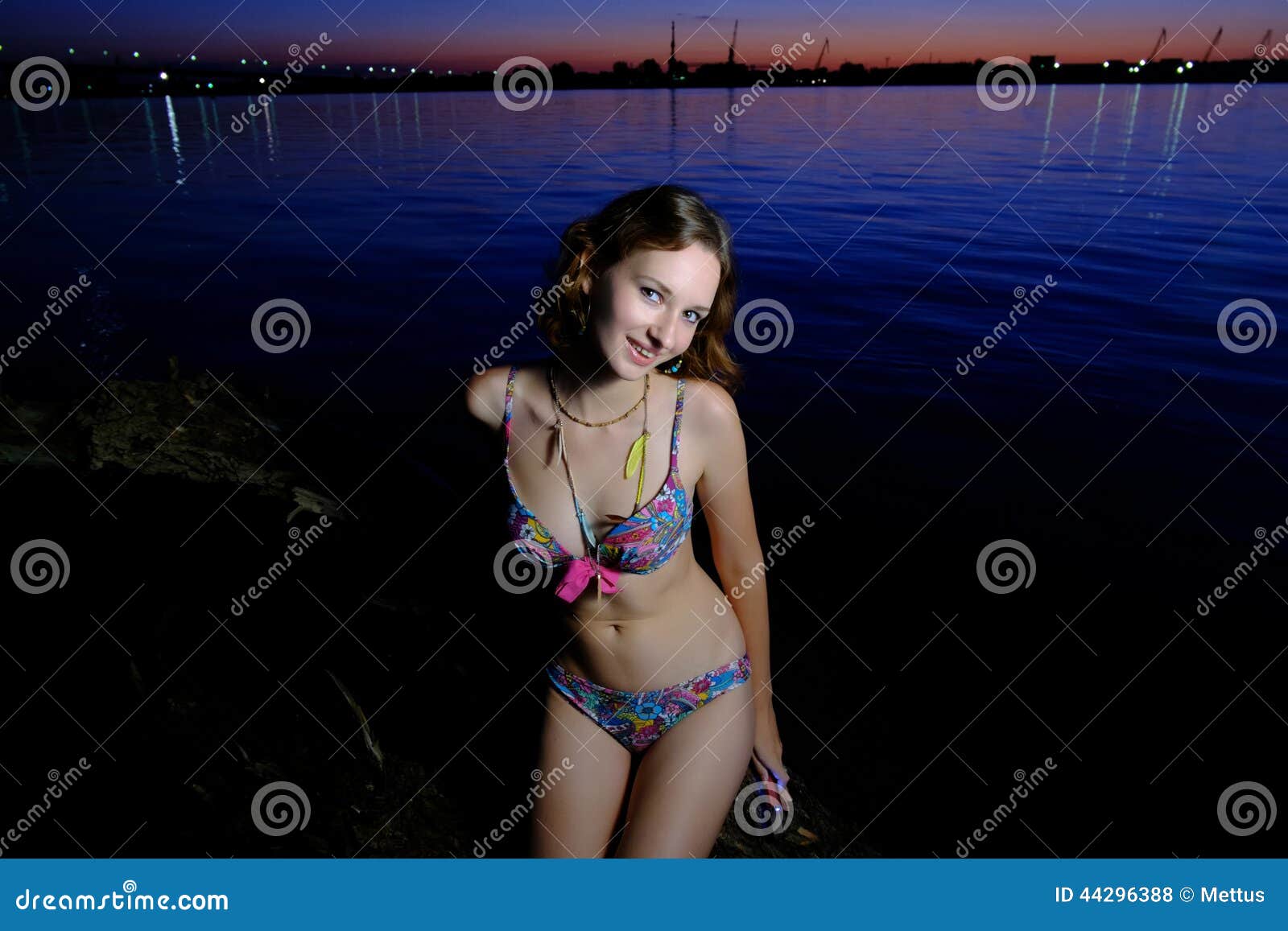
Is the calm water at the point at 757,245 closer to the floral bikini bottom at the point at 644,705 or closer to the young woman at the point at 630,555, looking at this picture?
the young woman at the point at 630,555

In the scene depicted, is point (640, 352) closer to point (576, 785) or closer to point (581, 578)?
point (581, 578)

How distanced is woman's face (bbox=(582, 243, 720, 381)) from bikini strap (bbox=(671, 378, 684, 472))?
31cm

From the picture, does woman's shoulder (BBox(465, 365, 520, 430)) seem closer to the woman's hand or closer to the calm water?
the woman's hand

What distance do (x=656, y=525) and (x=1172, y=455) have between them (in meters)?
7.07

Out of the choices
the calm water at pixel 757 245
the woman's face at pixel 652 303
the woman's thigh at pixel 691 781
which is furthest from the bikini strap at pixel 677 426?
the calm water at pixel 757 245

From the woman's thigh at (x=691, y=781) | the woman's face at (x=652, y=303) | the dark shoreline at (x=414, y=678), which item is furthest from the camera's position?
the dark shoreline at (x=414, y=678)

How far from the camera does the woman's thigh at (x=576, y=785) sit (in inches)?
106

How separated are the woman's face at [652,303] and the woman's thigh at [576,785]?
1281 mm

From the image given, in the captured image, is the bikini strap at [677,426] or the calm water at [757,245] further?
the calm water at [757,245]

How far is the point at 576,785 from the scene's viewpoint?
2740mm

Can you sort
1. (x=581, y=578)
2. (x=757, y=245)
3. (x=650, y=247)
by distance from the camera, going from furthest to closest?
(x=757, y=245) < (x=581, y=578) < (x=650, y=247)

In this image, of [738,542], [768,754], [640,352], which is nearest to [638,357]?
[640,352]

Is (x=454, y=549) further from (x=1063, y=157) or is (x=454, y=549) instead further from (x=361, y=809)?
(x=1063, y=157)

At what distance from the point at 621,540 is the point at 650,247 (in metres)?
0.97
